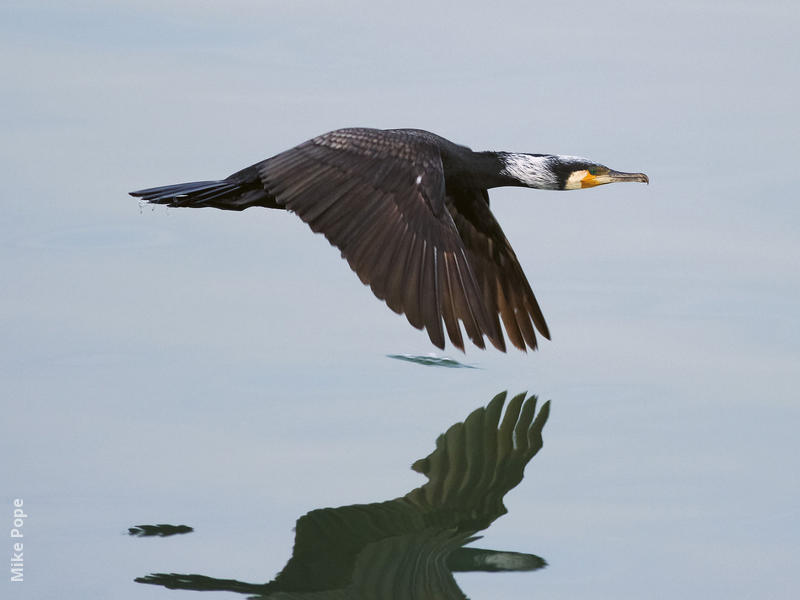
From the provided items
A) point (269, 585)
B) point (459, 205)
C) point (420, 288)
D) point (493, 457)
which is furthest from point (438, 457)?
point (459, 205)

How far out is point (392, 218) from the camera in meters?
6.05

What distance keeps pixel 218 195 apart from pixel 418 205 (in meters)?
1.53

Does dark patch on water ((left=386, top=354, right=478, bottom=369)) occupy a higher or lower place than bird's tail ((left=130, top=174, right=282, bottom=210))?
lower

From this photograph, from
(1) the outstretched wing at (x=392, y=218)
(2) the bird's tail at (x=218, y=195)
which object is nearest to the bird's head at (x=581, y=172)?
(1) the outstretched wing at (x=392, y=218)

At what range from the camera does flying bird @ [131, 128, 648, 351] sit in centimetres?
582

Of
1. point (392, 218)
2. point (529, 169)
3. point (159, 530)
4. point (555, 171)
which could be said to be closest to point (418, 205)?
point (392, 218)

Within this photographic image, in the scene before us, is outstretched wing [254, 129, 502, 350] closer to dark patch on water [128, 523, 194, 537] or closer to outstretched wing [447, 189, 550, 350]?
outstretched wing [447, 189, 550, 350]

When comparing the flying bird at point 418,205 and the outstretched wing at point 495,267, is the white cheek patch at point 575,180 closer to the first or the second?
the flying bird at point 418,205

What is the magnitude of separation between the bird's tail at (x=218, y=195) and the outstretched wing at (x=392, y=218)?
1.35ft

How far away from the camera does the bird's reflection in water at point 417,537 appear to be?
4.43 m

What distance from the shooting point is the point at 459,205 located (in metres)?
7.79

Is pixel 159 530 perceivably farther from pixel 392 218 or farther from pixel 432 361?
pixel 432 361

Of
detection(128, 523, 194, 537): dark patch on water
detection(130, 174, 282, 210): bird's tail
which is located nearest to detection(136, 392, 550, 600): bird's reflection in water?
detection(128, 523, 194, 537): dark patch on water

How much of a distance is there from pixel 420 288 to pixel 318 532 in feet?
4.70
